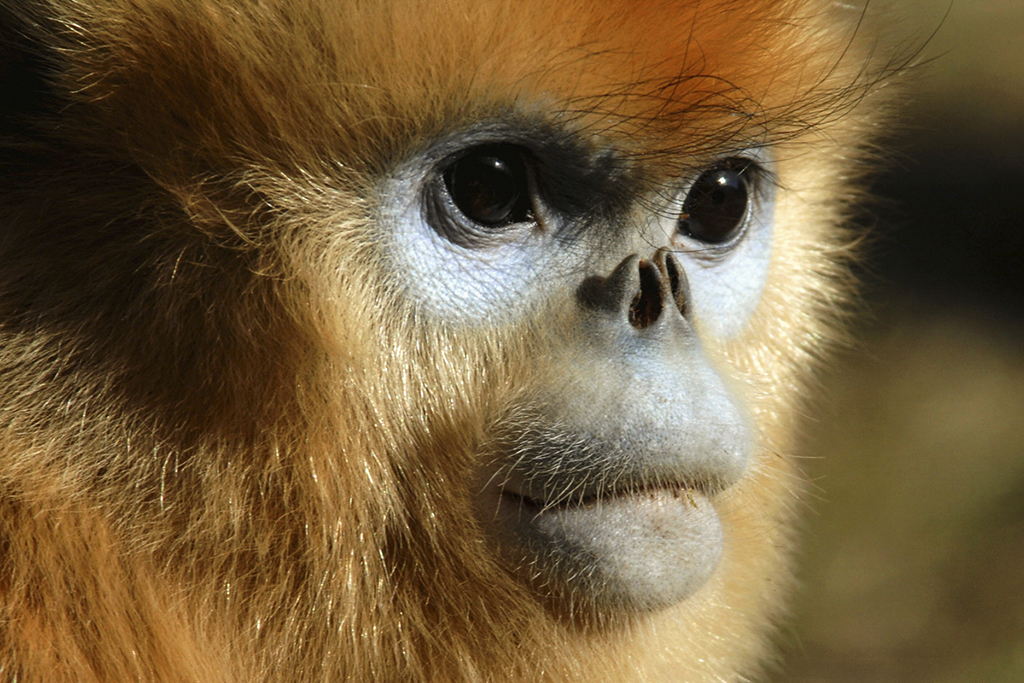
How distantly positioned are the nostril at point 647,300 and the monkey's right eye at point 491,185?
0.27m

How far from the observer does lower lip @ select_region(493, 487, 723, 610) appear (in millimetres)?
2158

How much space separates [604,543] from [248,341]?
32.4 inches

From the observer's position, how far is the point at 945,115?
26.9 feet

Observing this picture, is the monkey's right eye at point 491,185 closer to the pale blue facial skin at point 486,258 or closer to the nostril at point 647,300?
the pale blue facial skin at point 486,258

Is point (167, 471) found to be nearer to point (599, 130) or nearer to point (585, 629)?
point (585, 629)

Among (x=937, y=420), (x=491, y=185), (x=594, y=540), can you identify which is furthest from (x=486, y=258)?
(x=937, y=420)

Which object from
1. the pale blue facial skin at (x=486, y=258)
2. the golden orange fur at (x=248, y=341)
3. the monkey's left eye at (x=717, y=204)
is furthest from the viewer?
the monkey's left eye at (x=717, y=204)

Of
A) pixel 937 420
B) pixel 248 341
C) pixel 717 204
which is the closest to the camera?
pixel 248 341

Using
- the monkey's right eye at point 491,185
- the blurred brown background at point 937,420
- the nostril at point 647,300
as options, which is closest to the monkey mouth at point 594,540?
the nostril at point 647,300

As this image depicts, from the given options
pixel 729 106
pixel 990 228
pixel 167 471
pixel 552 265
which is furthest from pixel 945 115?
pixel 167 471

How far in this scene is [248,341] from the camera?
2.01 m

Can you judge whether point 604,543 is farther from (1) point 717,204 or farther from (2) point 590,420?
(1) point 717,204

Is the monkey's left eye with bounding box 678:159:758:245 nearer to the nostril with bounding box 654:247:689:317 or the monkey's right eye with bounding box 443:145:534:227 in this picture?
the nostril with bounding box 654:247:689:317

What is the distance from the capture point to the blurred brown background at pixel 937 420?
236 inches
